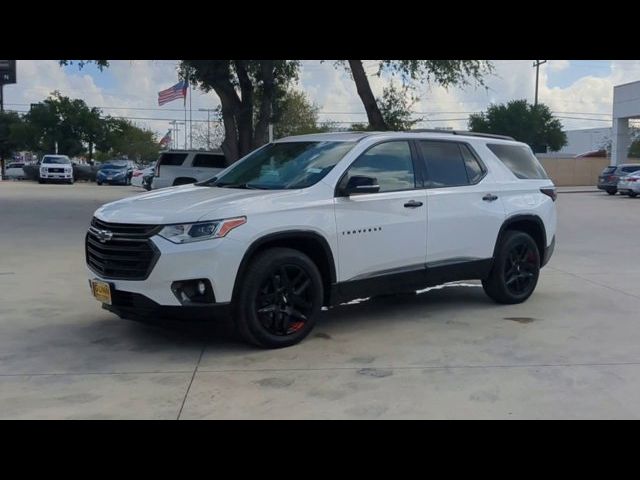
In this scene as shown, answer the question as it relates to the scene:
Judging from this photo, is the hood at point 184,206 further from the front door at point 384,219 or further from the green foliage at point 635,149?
the green foliage at point 635,149

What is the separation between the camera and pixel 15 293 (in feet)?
27.3

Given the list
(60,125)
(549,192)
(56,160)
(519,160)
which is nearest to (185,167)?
(519,160)

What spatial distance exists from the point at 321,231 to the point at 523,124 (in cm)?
6007

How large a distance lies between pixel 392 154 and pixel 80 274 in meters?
5.21

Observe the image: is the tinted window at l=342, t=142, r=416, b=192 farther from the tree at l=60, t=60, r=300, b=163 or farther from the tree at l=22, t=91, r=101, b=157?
the tree at l=22, t=91, r=101, b=157

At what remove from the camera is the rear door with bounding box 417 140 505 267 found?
6875 millimetres

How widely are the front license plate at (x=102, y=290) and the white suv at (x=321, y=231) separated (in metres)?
0.02

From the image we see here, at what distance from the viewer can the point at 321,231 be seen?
595 centimetres

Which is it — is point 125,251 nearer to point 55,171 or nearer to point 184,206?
point 184,206

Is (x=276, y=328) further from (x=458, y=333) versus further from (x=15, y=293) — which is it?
(x=15, y=293)

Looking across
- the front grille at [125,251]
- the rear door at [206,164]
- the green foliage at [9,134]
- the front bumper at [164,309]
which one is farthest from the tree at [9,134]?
the front bumper at [164,309]

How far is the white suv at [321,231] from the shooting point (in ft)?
17.9

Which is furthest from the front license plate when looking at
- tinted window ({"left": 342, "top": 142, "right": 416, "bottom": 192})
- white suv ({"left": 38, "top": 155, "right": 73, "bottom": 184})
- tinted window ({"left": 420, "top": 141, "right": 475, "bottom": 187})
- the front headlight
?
white suv ({"left": 38, "top": 155, "right": 73, "bottom": 184})
